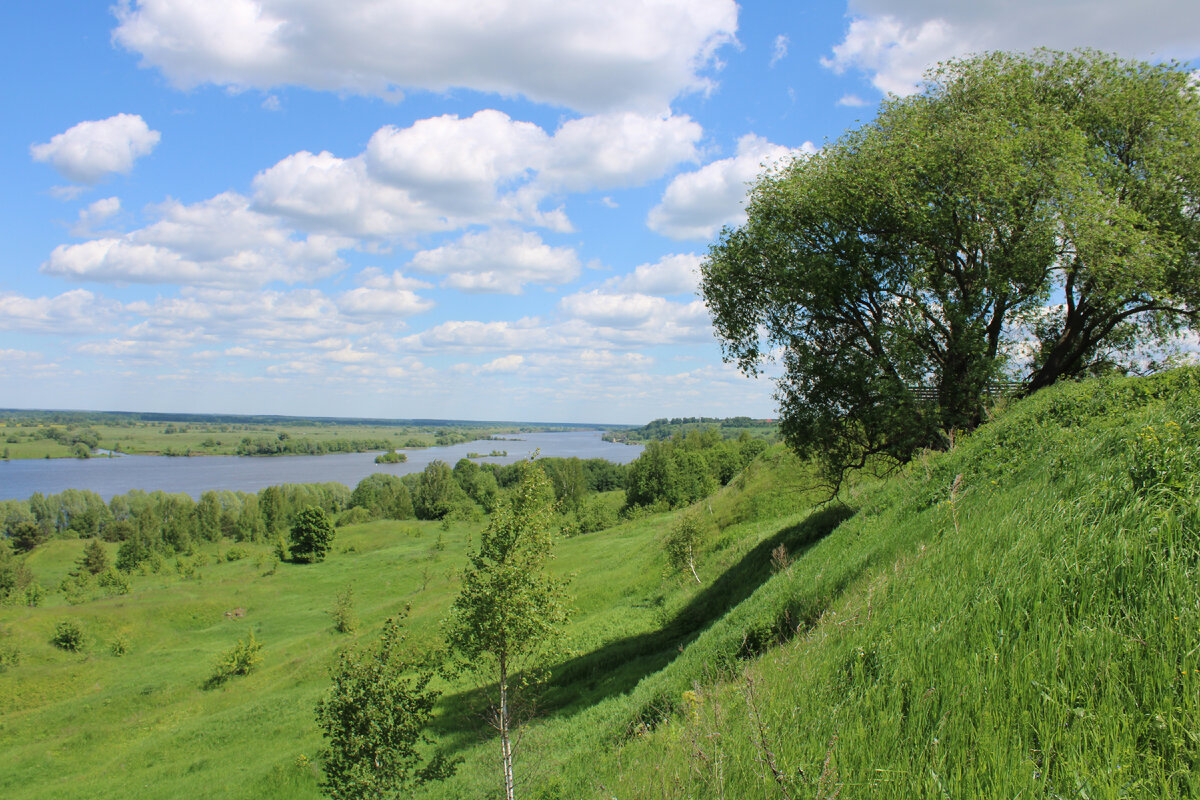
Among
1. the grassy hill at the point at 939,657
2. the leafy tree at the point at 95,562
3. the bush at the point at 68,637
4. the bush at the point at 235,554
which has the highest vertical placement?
the grassy hill at the point at 939,657

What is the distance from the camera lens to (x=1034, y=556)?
4371 millimetres

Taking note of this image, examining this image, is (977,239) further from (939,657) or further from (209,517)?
(209,517)

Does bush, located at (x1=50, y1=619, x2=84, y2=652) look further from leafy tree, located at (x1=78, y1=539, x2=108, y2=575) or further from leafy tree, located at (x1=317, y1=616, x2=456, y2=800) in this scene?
leafy tree, located at (x1=317, y1=616, x2=456, y2=800)

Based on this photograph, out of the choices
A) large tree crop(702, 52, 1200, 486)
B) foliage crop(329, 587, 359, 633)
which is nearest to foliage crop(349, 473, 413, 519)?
foliage crop(329, 587, 359, 633)

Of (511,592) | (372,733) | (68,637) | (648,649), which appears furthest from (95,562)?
(511,592)

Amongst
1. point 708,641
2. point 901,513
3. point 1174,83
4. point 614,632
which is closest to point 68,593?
point 614,632

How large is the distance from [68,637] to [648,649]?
57222mm

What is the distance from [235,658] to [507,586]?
38.1m

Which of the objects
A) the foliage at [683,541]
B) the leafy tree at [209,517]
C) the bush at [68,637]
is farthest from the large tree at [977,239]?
the leafy tree at [209,517]

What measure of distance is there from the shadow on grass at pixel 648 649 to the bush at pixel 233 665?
2507cm

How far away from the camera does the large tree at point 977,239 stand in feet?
40.2

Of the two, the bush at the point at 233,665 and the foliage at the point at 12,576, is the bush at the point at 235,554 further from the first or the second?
the bush at the point at 233,665

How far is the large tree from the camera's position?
12.2 meters

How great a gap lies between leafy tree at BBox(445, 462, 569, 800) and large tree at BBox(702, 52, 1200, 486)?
8.32 m
